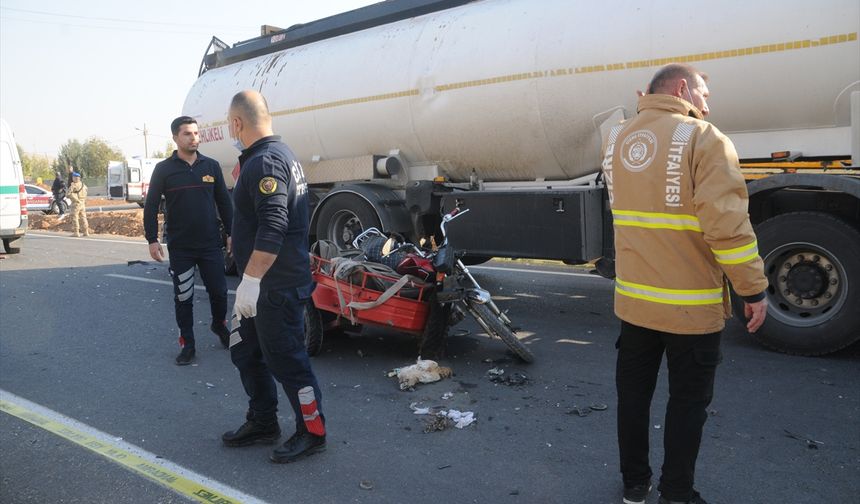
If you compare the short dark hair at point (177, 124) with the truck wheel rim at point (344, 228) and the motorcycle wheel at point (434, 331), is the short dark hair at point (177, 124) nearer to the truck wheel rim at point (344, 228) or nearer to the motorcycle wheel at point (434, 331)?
the motorcycle wheel at point (434, 331)

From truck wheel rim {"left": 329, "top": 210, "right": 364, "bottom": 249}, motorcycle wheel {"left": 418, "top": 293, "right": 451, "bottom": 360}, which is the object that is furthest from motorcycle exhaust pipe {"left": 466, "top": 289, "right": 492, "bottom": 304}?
truck wheel rim {"left": 329, "top": 210, "right": 364, "bottom": 249}

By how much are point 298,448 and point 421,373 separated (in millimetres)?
1394

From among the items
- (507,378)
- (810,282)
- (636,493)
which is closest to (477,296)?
(507,378)

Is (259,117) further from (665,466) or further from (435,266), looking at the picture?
(665,466)

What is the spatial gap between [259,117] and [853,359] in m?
4.61

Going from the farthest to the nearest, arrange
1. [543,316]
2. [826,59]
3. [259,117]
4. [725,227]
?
[543,316] → [826,59] → [259,117] → [725,227]

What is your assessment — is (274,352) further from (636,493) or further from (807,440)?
(807,440)

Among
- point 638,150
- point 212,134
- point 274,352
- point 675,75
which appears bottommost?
point 274,352

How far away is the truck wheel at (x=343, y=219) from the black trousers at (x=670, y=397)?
5.33 meters

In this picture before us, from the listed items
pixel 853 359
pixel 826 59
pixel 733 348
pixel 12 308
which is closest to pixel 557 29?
pixel 826 59

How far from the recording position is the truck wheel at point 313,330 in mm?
5578

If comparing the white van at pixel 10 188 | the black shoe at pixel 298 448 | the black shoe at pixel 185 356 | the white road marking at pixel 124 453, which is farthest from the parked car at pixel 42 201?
the black shoe at pixel 298 448

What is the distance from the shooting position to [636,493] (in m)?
3.06

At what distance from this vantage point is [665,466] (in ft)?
9.69
